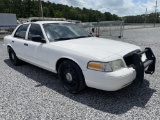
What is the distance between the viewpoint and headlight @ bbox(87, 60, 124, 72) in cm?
305

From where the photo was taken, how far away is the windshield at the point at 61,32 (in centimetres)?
423

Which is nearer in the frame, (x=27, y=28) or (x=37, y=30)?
(x=37, y=30)

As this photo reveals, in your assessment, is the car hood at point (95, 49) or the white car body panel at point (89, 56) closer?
the white car body panel at point (89, 56)

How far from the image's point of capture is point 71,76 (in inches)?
142

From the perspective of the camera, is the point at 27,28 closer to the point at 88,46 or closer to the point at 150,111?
the point at 88,46

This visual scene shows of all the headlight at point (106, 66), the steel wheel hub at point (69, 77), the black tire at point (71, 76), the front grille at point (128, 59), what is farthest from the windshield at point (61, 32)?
the front grille at point (128, 59)

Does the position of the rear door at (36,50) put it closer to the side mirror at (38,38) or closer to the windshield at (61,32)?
the side mirror at (38,38)

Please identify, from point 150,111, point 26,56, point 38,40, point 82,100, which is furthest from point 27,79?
point 150,111

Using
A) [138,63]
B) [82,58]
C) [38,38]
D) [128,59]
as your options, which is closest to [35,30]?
[38,38]

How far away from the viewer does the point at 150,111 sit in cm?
294

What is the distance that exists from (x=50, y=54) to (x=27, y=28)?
1614mm

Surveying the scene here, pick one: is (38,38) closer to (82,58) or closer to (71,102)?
(82,58)

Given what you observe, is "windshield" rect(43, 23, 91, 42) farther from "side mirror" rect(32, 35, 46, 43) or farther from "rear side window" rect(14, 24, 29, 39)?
"rear side window" rect(14, 24, 29, 39)

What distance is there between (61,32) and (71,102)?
6.28 feet
